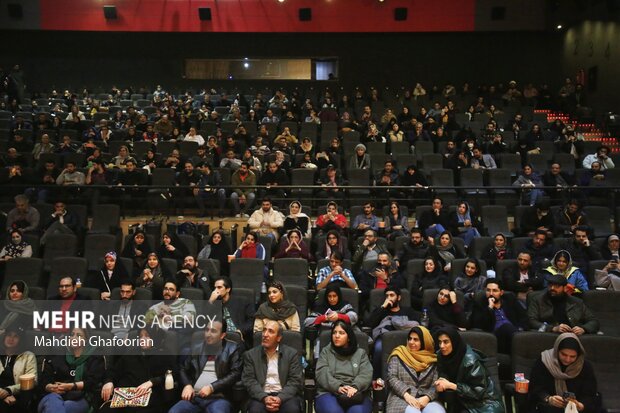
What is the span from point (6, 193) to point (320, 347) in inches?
251

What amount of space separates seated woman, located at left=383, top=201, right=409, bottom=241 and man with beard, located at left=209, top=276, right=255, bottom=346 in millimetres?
2658

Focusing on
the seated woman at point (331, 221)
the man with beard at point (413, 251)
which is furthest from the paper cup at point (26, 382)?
the seated woman at point (331, 221)

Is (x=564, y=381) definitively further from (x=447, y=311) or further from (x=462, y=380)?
(x=447, y=311)

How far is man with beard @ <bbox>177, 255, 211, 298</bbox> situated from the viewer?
256 inches

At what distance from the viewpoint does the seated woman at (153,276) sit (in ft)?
20.9

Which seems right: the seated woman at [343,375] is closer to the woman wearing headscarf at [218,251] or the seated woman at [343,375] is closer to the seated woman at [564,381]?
the seated woman at [564,381]

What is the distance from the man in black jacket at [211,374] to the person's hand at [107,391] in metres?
0.53

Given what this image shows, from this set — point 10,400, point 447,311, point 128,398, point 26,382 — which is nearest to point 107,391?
point 128,398

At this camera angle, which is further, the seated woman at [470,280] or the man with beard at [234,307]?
the seated woman at [470,280]

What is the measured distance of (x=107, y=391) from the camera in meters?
4.83

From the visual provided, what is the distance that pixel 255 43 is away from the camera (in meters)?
18.0

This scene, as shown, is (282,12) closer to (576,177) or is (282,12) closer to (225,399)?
(576,177)

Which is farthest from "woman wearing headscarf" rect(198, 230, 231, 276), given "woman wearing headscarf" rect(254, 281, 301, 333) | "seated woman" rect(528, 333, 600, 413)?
"seated woman" rect(528, 333, 600, 413)

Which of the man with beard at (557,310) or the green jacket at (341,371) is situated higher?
the man with beard at (557,310)
